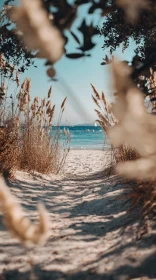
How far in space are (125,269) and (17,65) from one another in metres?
2.63

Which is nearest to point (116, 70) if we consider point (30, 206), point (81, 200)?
point (30, 206)

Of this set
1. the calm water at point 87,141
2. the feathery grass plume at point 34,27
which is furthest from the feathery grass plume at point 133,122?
the calm water at point 87,141

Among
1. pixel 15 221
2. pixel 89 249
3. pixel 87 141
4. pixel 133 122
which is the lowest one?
pixel 89 249

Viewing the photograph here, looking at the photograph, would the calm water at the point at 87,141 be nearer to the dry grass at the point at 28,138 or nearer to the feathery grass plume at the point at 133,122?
the dry grass at the point at 28,138

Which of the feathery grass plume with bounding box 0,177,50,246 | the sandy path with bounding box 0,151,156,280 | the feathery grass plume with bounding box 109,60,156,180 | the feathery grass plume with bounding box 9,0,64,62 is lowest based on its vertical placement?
the sandy path with bounding box 0,151,156,280

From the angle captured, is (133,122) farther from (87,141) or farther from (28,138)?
(87,141)

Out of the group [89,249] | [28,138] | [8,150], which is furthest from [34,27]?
[28,138]

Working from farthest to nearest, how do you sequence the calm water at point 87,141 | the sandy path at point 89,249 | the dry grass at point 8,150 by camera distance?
the calm water at point 87,141 → the dry grass at point 8,150 → the sandy path at point 89,249

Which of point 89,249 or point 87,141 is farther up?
point 87,141

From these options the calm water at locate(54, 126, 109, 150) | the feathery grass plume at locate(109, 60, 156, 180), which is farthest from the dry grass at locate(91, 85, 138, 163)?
the feathery grass plume at locate(109, 60, 156, 180)

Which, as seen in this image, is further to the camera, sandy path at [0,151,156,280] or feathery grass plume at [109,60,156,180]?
sandy path at [0,151,156,280]

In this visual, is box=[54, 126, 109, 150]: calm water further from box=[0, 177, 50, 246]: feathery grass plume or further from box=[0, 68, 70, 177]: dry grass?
box=[0, 177, 50, 246]: feathery grass plume

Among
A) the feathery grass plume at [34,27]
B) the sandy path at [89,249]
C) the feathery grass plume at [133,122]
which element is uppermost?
the feathery grass plume at [34,27]

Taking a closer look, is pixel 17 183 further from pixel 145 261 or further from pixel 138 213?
pixel 145 261
